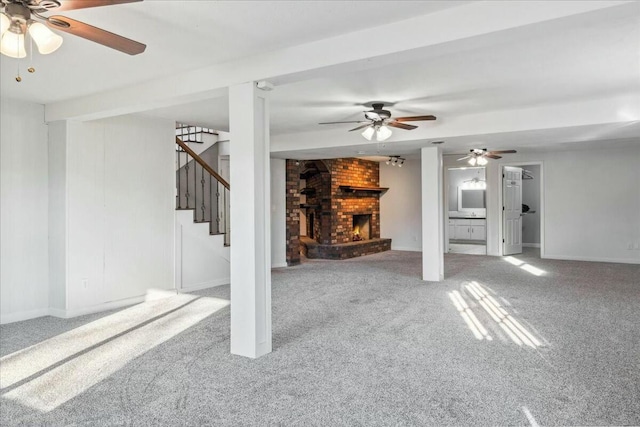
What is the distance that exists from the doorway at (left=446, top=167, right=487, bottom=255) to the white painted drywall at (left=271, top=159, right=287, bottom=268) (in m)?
5.65

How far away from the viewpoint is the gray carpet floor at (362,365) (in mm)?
2475

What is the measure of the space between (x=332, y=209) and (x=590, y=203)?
5.27 meters

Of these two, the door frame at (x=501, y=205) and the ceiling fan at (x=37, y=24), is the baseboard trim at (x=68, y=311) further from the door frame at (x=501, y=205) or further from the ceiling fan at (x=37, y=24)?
the door frame at (x=501, y=205)

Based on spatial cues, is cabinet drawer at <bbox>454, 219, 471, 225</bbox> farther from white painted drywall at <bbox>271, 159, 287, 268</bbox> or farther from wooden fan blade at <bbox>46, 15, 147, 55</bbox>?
wooden fan blade at <bbox>46, 15, 147, 55</bbox>

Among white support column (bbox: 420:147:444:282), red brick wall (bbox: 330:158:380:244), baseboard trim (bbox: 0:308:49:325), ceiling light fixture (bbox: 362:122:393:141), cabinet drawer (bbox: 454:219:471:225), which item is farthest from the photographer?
cabinet drawer (bbox: 454:219:471:225)

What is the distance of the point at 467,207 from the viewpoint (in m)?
12.9

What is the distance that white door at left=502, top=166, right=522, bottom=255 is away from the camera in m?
9.63

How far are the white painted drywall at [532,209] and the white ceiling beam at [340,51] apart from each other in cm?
1014

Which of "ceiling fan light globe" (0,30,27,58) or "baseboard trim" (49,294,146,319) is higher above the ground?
"ceiling fan light globe" (0,30,27,58)

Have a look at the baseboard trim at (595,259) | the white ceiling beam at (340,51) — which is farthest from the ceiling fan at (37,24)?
the baseboard trim at (595,259)

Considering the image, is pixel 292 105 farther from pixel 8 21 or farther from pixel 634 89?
pixel 634 89

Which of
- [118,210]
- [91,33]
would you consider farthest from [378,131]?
[91,33]

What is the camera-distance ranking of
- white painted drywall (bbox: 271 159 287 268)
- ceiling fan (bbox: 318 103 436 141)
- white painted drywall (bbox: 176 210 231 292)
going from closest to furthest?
1. ceiling fan (bbox: 318 103 436 141)
2. white painted drywall (bbox: 176 210 231 292)
3. white painted drywall (bbox: 271 159 287 268)

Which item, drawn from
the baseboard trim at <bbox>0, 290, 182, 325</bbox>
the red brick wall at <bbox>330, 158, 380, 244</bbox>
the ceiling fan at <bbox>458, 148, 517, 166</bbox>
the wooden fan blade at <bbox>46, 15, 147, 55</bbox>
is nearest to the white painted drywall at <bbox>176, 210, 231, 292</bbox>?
the baseboard trim at <bbox>0, 290, 182, 325</bbox>
